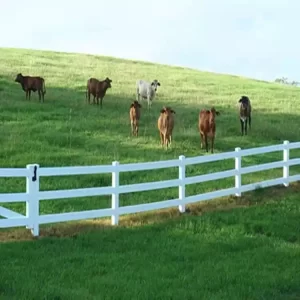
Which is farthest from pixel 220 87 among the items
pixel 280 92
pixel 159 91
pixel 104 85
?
pixel 104 85

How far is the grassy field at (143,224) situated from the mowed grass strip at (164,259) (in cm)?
2

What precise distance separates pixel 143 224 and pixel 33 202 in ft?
7.48

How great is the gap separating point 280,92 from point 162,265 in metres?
35.2

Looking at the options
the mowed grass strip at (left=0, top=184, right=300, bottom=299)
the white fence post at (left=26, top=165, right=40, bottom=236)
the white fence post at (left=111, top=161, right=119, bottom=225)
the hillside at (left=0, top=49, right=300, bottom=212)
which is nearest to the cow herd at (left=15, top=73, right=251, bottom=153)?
the hillside at (left=0, top=49, right=300, bottom=212)

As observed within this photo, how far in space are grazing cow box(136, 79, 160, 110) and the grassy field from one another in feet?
2.50

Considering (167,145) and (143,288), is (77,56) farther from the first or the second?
(143,288)

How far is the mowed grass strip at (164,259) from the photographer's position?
8.69m

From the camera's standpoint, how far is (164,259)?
10.3 metres

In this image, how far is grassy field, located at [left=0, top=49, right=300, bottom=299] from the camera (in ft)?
29.5

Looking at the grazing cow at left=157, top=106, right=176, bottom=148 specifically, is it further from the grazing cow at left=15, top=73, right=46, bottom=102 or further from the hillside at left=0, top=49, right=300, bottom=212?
the grazing cow at left=15, top=73, right=46, bottom=102

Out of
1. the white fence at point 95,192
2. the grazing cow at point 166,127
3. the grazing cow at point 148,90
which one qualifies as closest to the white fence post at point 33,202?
the white fence at point 95,192

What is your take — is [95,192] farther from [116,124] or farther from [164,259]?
[116,124]

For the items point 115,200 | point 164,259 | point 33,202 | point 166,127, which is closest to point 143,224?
point 115,200

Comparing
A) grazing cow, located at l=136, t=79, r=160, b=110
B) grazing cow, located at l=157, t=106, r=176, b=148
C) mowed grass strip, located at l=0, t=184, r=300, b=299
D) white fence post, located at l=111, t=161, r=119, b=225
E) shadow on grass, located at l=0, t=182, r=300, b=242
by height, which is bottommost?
mowed grass strip, located at l=0, t=184, r=300, b=299
